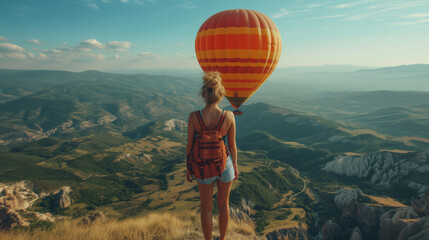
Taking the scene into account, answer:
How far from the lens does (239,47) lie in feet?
71.8

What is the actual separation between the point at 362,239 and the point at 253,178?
3381 inches

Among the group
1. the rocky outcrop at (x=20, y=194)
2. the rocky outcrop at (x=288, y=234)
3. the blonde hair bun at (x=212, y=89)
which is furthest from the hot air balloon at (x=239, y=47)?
the rocky outcrop at (x=20, y=194)

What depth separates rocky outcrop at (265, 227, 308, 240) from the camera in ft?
298

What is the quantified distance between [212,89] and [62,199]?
539ft

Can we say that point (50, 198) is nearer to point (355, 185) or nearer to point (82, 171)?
point (82, 171)

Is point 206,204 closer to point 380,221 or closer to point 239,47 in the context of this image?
point 239,47

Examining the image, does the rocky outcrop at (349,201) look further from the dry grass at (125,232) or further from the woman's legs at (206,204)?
the woman's legs at (206,204)

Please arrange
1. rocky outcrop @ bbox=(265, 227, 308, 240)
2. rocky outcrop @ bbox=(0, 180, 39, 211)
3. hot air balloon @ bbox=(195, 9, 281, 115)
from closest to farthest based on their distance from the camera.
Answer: hot air balloon @ bbox=(195, 9, 281, 115) < rocky outcrop @ bbox=(265, 227, 308, 240) < rocky outcrop @ bbox=(0, 180, 39, 211)

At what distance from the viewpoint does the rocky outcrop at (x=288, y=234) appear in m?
90.8

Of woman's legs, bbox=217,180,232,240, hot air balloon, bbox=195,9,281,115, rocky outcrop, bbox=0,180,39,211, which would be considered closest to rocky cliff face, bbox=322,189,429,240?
hot air balloon, bbox=195,9,281,115

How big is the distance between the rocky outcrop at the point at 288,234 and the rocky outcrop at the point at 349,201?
72.0 ft

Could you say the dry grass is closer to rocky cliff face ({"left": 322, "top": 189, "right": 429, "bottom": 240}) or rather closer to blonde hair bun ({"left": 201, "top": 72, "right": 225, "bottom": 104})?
blonde hair bun ({"left": 201, "top": 72, "right": 225, "bottom": 104})

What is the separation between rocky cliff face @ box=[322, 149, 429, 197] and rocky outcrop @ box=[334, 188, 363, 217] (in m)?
38.3

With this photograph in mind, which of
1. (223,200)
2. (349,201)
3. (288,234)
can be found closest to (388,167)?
(349,201)
